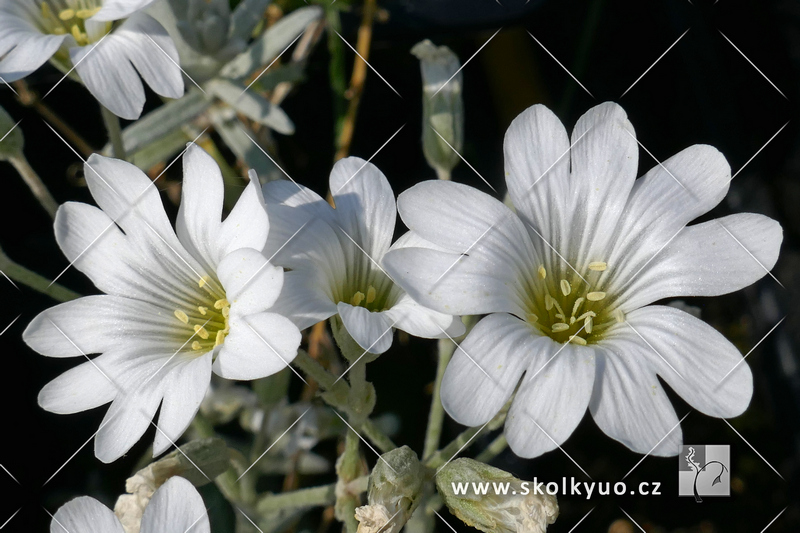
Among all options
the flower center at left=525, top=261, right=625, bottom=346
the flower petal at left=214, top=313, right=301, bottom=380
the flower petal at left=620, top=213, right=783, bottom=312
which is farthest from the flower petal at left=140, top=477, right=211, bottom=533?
the flower petal at left=620, top=213, right=783, bottom=312

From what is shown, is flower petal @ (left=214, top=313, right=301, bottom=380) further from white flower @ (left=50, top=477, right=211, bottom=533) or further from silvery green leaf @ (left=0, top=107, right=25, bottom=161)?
silvery green leaf @ (left=0, top=107, right=25, bottom=161)

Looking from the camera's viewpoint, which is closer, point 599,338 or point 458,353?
point 458,353

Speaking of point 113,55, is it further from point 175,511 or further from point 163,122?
point 175,511

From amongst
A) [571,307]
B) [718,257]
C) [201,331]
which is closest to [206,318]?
[201,331]

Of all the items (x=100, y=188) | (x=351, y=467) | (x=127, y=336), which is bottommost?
(x=351, y=467)

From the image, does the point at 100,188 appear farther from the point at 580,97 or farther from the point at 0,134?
the point at 580,97

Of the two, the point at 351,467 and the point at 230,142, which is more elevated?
the point at 230,142

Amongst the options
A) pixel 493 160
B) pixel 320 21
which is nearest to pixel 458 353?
pixel 320 21
